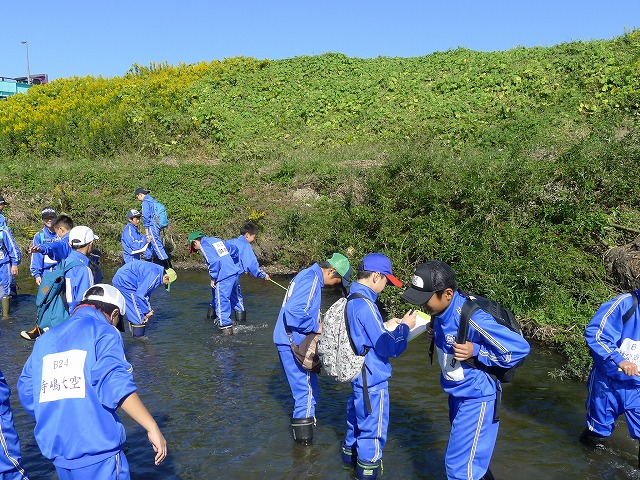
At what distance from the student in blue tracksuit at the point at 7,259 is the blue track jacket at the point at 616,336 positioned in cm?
1079

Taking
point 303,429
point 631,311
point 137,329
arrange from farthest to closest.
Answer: point 137,329, point 303,429, point 631,311

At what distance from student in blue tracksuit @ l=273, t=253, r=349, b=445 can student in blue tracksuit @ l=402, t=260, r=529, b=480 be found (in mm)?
1615

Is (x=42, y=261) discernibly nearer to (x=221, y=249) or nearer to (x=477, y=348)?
(x=221, y=249)

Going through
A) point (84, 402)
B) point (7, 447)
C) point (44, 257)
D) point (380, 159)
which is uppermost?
point (380, 159)

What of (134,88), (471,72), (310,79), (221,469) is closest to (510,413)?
(221,469)

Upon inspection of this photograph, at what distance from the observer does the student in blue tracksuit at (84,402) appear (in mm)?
3590

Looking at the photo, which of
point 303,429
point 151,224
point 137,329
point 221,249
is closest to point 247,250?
point 221,249

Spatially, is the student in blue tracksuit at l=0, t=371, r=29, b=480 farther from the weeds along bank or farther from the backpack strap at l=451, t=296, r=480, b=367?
the weeds along bank

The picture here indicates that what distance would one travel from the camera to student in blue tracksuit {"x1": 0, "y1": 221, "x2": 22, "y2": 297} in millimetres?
12070

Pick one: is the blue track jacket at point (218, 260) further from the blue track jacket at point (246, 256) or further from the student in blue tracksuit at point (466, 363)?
the student in blue tracksuit at point (466, 363)

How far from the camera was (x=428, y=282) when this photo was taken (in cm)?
437

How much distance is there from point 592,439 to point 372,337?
9.34 ft

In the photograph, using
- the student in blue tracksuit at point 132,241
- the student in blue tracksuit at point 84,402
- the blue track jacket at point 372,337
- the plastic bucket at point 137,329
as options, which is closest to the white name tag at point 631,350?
the blue track jacket at point 372,337

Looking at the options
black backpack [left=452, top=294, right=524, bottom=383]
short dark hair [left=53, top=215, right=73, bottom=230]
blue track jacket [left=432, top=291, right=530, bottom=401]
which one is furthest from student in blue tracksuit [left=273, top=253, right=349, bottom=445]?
short dark hair [left=53, top=215, right=73, bottom=230]
